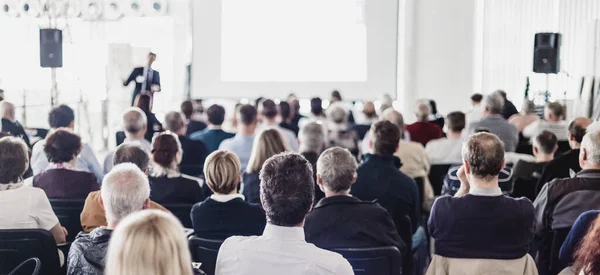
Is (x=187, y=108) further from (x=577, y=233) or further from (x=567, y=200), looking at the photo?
(x=577, y=233)

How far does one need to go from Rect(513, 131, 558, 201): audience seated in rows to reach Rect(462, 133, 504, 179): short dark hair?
2.27 meters

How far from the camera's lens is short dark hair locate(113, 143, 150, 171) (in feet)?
13.4

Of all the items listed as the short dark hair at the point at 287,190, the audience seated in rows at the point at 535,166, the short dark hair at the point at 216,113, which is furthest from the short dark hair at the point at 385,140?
the short dark hair at the point at 216,113

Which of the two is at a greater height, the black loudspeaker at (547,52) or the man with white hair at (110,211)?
the black loudspeaker at (547,52)

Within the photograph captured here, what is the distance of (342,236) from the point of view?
125 inches

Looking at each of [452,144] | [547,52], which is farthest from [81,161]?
[547,52]

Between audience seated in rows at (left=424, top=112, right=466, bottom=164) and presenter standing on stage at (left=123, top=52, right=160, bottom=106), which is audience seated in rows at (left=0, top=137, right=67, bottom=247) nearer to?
audience seated in rows at (left=424, top=112, right=466, bottom=164)

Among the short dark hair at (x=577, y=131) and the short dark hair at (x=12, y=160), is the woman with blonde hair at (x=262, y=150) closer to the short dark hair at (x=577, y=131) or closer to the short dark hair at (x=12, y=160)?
the short dark hair at (x=12, y=160)

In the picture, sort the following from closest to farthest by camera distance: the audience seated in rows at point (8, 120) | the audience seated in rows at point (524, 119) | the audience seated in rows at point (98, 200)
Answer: the audience seated in rows at point (98, 200) → the audience seated in rows at point (8, 120) → the audience seated in rows at point (524, 119)

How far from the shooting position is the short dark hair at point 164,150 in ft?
14.4

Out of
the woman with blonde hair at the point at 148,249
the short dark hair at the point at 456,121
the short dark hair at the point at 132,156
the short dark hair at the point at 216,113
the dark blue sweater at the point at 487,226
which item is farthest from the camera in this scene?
the short dark hair at the point at 216,113

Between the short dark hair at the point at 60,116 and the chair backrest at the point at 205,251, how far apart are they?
3.36 meters

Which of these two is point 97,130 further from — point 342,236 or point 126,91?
point 342,236

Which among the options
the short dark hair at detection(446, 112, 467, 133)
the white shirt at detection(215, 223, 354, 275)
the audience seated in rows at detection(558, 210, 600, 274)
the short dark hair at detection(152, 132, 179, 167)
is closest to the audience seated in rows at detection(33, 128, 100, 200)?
the short dark hair at detection(152, 132, 179, 167)
